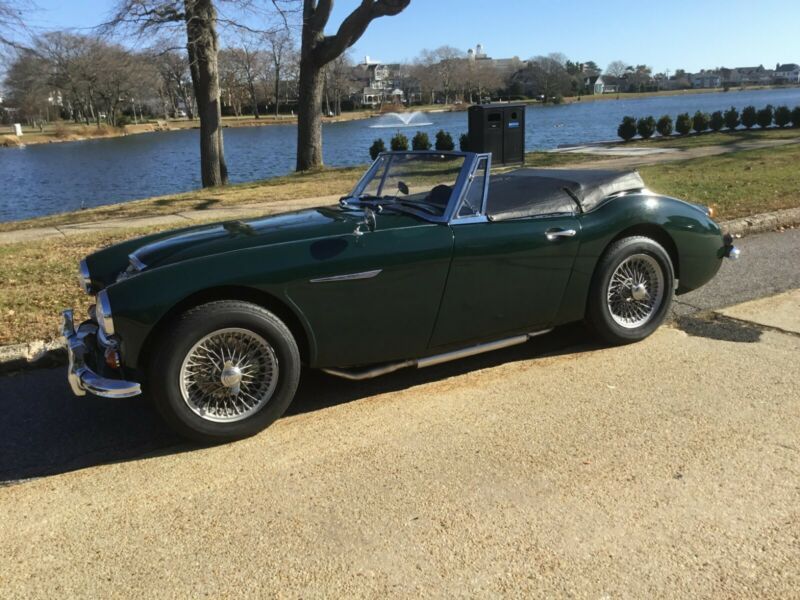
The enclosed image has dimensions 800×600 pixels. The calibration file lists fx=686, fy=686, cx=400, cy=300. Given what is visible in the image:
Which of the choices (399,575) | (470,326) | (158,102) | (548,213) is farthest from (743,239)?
(158,102)

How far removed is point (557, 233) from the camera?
4227 millimetres

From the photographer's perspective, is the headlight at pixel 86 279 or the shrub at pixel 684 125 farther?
the shrub at pixel 684 125

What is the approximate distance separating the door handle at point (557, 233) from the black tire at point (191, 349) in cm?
171

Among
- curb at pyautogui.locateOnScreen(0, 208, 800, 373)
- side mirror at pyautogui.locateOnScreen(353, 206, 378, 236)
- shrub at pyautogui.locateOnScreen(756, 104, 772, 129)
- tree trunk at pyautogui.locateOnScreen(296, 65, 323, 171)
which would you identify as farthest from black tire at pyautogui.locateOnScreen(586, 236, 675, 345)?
shrub at pyautogui.locateOnScreen(756, 104, 772, 129)

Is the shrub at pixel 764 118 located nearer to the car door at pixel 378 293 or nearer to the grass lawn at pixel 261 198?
the grass lawn at pixel 261 198

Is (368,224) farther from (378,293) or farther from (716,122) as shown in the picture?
(716,122)

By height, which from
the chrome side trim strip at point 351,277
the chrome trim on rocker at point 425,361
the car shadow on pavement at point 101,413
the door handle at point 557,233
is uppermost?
the door handle at point 557,233

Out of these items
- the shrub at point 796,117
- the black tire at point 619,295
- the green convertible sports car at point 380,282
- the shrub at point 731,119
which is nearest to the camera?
the green convertible sports car at point 380,282

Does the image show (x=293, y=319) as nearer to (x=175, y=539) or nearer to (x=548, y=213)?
(x=175, y=539)

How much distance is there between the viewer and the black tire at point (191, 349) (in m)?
3.26

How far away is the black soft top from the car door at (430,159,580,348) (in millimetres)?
75

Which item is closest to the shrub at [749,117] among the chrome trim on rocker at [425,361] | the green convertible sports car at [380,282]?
the green convertible sports car at [380,282]

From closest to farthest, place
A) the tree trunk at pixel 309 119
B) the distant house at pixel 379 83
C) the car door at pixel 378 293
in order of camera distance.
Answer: the car door at pixel 378 293 < the tree trunk at pixel 309 119 < the distant house at pixel 379 83

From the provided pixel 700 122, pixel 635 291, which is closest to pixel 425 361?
pixel 635 291
